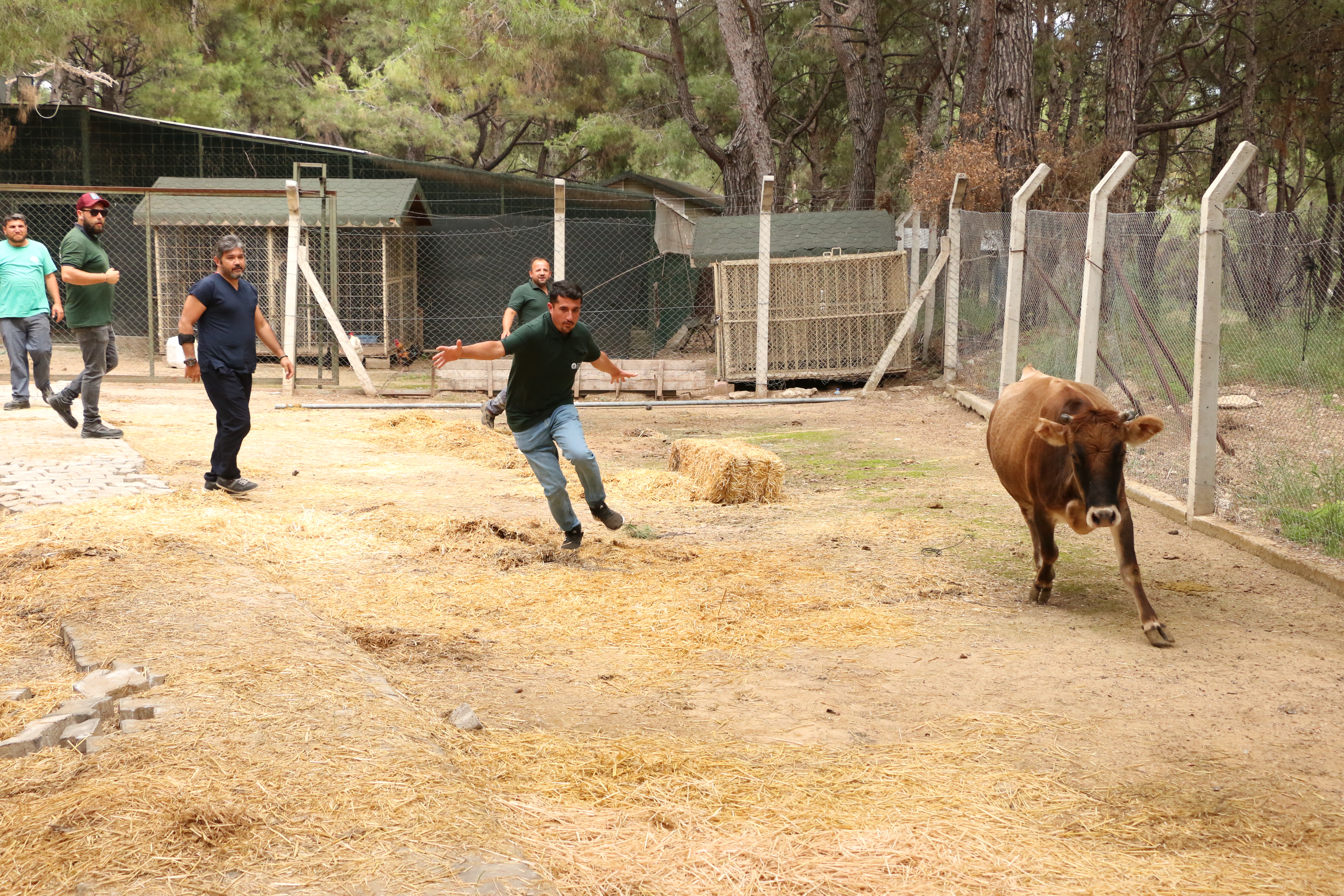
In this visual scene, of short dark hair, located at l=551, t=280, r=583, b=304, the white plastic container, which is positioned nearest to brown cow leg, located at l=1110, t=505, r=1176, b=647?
short dark hair, located at l=551, t=280, r=583, b=304

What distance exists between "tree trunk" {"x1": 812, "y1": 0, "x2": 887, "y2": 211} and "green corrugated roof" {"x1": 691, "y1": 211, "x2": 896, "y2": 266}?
5.37 metres

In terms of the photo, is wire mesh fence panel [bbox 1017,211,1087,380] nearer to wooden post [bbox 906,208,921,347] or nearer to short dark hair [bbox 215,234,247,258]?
wooden post [bbox 906,208,921,347]

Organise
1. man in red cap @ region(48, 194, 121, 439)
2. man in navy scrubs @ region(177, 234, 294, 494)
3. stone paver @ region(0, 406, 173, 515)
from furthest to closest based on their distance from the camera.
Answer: man in red cap @ region(48, 194, 121, 439) < man in navy scrubs @ region(177, 234, 294, 494) < stone paver @ region(0, 406, 173, 515)

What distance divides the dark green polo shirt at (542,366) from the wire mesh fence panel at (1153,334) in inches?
187

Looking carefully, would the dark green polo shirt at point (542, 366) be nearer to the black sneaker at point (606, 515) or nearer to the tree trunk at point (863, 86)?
the black sneaker at point (606, 515)

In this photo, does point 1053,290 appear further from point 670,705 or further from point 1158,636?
point 670,705

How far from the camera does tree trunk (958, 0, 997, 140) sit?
57.5 ft

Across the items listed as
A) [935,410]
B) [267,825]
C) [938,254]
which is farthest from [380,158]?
[267,825]

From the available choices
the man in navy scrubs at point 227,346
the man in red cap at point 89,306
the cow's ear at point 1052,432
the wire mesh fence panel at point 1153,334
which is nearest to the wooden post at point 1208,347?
the wire mesh fence panel at point 1153,334

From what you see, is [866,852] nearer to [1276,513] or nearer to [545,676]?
[545,676]

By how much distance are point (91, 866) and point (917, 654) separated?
3604 mm

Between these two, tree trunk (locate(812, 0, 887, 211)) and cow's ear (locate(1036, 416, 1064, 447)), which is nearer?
cow's ear (locate(1036, 416, 1064, 447))

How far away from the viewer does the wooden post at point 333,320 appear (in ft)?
51.6

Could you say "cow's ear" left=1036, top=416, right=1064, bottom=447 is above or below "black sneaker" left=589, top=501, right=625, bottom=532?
above
